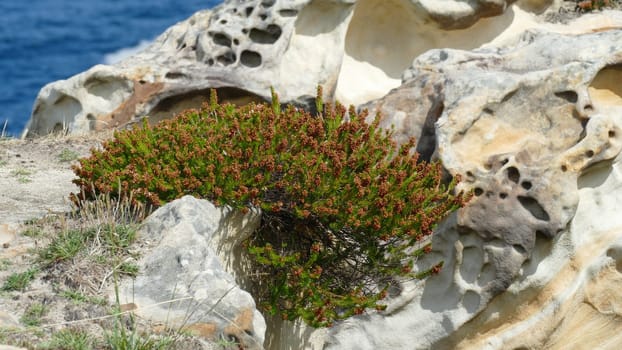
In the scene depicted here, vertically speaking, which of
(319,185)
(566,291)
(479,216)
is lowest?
(566,291)

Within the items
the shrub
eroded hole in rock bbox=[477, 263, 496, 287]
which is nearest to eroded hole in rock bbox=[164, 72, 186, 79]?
the shrub

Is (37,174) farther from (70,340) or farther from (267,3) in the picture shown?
→ (70,340)

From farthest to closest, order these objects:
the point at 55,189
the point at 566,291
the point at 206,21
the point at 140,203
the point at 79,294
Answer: the point at 206,21, the point at 55,189, the point at 566,291, the point at 140,203, the point at 79,294

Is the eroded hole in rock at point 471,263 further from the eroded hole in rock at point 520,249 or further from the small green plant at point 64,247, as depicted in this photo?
the small green plant at point 64,247

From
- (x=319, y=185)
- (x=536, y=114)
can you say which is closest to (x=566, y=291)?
(x=536, y=114)

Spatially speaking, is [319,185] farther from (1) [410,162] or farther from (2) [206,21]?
(2) [206,21]

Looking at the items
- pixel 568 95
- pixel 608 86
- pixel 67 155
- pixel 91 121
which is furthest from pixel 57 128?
pixel 608 86

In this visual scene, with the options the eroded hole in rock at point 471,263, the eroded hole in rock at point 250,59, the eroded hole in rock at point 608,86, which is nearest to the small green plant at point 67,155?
the eroded hole in rock at point 250,59

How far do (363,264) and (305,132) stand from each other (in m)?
1.24

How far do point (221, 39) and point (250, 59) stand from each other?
0.42m

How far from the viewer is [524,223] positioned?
836cm

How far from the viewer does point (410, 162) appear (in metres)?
8.70

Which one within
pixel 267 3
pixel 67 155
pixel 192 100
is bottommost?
pixel 192 100

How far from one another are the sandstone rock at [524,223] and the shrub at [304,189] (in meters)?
0.29
